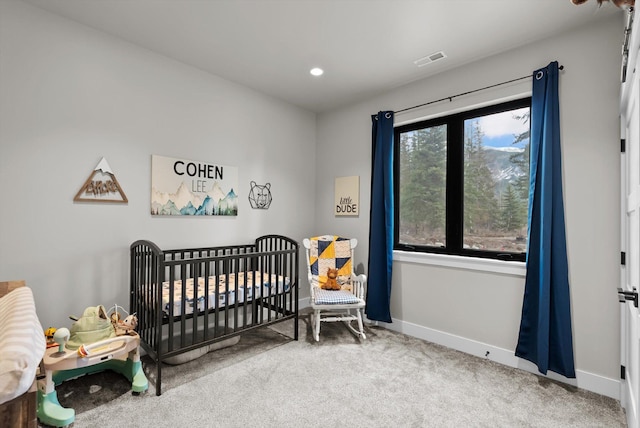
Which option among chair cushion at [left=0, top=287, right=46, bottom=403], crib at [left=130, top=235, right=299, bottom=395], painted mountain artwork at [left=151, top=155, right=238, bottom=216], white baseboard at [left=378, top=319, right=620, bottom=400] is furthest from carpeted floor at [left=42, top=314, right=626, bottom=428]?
painted mountain artwork at [left=151, top=155, right=238, bottom=216]

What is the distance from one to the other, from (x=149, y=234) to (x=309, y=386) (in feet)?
5.64

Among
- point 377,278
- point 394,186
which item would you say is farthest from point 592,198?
point 377,278

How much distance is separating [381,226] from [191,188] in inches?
72.4

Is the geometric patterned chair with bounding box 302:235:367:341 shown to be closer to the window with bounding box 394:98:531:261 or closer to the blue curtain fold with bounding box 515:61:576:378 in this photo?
the window with bounding box 394:98:531:261

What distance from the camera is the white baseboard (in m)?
2.08

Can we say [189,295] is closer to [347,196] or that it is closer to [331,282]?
[331,282]

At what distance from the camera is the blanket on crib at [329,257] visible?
11.1 feet

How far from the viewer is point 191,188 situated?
2857 millimetres

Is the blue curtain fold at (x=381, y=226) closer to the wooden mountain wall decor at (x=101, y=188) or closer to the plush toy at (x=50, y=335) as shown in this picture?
the wooden mountain wall decor at (x=101, y=188)

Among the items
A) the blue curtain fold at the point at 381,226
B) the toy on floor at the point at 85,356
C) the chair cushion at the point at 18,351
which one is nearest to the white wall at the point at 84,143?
the toy on floor at the point at 85,356

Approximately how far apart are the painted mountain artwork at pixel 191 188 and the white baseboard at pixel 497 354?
6.71 ft

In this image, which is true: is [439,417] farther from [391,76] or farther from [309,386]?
[391,76]

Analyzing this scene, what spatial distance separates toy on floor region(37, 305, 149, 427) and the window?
245 cm

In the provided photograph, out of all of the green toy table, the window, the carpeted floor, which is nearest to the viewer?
the green toy table
